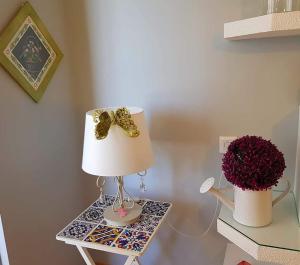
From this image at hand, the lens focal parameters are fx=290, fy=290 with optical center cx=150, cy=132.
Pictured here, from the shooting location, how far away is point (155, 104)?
1566 mm

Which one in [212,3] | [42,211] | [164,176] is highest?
[212,3]

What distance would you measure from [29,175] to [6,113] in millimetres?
338

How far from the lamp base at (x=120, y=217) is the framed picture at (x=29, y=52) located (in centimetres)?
68

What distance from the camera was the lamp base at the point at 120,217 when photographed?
4.50 ft

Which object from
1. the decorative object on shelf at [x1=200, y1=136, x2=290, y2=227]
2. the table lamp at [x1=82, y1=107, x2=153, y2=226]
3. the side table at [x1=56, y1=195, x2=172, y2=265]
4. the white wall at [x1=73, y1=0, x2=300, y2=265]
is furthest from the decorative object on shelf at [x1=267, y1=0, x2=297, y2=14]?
the side table at [x1=56, y1=195, x2=172, y2=265]

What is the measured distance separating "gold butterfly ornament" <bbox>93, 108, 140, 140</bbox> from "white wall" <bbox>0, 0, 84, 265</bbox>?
0.43 meters

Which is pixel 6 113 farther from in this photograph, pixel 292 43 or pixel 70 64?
pixel 292 43

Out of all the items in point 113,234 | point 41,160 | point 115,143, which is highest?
point 115,143

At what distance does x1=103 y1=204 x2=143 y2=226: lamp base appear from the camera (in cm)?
137

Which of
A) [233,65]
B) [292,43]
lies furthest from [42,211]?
[292,43]

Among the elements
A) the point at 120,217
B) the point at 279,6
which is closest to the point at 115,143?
the point at 120,217

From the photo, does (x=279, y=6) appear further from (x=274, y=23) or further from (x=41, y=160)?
(x=41, y=160)

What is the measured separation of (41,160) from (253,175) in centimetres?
107

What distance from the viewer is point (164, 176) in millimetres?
1642
